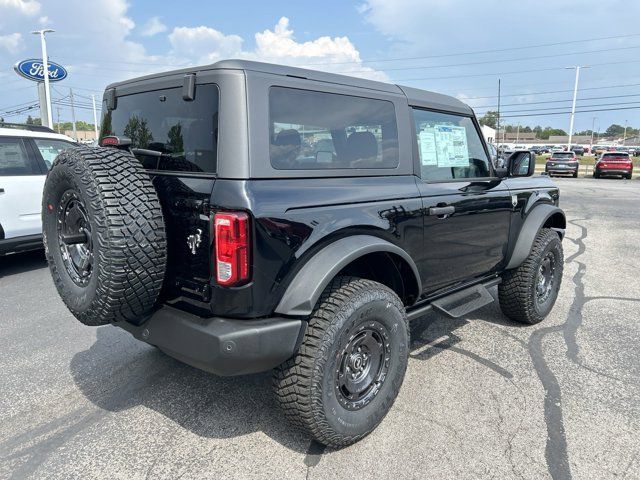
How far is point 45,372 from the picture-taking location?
347cm

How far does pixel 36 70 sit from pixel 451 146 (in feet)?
81.9

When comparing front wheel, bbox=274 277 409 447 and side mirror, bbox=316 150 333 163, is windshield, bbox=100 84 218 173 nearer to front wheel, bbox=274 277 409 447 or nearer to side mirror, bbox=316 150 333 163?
side mirror, bbox=316 150 333 163

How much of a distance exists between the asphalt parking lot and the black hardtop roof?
6.16 feet

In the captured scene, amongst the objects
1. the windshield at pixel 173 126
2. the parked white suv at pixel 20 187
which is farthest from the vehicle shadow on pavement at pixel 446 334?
the parked white suv at pixel 20 187

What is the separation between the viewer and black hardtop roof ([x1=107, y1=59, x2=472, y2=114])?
93.4 inches

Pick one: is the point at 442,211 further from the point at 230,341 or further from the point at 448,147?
the point at 230,341

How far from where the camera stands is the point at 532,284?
13.7 ft

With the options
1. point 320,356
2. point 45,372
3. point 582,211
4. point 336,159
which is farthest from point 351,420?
point 582,211

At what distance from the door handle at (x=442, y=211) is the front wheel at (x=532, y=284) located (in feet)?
4.13

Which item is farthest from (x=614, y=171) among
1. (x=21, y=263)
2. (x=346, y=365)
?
(x=346, y=365)

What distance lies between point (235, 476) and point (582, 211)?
1209 cm

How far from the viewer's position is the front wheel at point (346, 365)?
2391mm

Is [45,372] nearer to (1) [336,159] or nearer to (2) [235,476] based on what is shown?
(2) [235,476]

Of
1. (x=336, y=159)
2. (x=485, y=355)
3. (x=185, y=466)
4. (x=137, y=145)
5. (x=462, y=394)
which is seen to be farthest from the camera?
(x=485, y=355)
